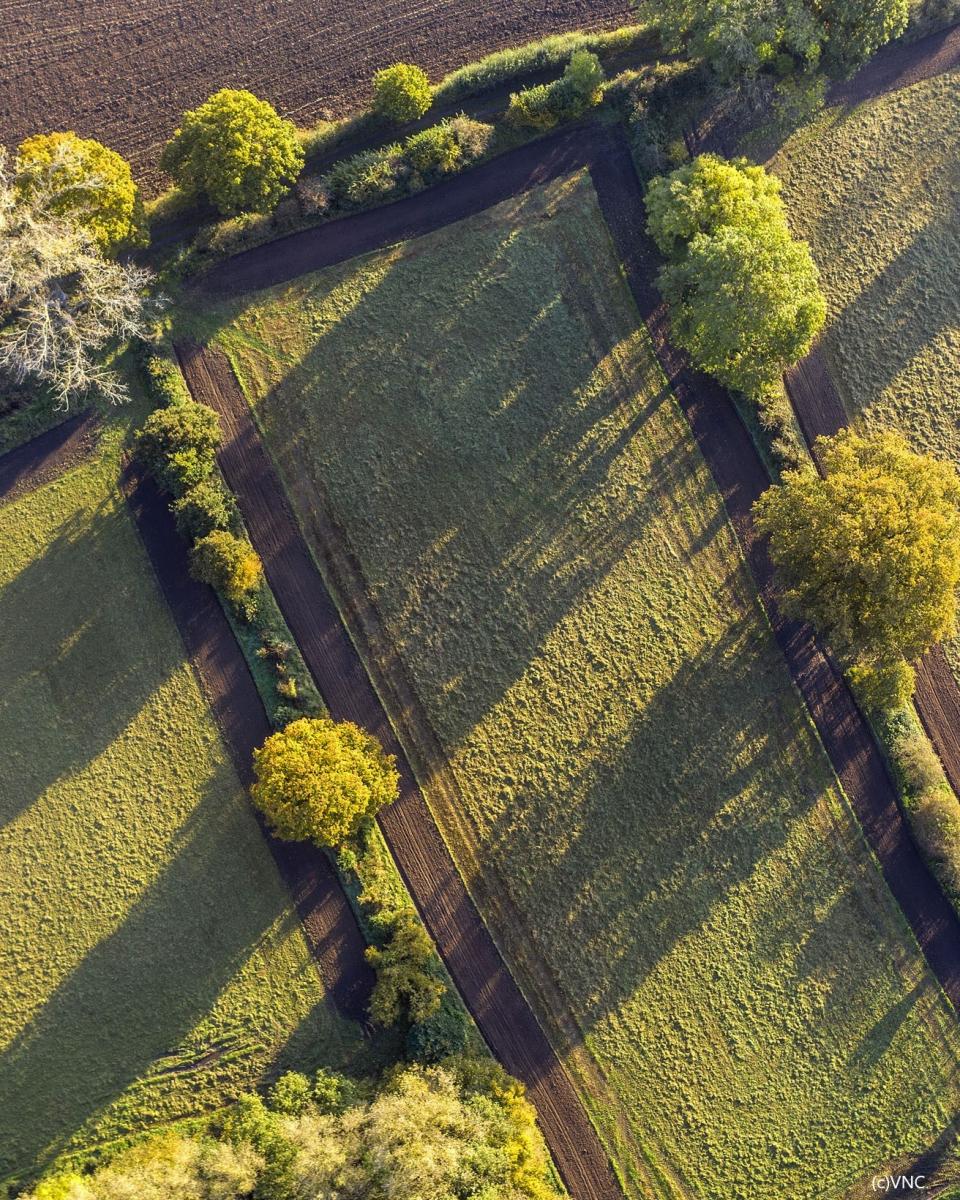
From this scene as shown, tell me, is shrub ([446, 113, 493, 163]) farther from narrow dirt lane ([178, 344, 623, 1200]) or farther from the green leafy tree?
the green leafy tree

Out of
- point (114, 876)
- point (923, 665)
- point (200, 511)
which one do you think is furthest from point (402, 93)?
point (114, 876)

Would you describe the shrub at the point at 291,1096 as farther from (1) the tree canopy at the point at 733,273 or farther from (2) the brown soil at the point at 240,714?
(1) the tree canopy at the point at 733,273

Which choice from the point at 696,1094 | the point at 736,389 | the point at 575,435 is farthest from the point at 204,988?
the point at 736,389

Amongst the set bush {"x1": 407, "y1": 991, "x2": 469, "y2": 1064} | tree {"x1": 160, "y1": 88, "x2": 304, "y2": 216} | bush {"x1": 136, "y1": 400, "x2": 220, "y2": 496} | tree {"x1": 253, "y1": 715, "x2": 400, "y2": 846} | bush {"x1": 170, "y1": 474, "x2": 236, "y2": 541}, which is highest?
tree {"x1": 160, "y1": 88, "x2": 304, "y2": 216}

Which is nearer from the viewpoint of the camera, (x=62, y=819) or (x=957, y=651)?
(x=62, y=819)

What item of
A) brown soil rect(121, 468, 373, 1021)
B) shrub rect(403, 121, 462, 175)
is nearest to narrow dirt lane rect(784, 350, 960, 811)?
shrub rect(403, 121, 462, 175)

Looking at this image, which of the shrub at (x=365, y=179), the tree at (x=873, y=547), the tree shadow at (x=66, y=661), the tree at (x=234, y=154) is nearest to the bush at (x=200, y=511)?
the tree shadow at (x=66, y=661)

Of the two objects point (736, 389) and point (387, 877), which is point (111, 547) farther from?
point (736, 389)
